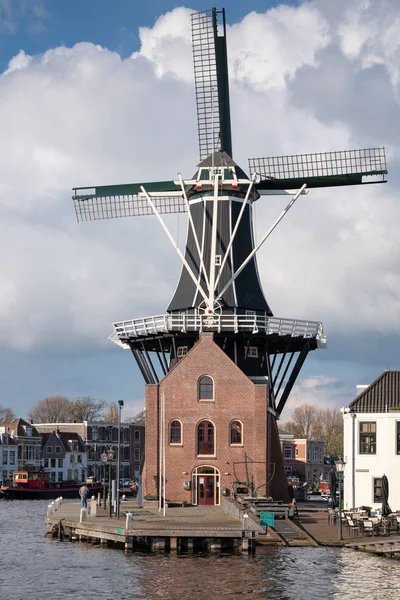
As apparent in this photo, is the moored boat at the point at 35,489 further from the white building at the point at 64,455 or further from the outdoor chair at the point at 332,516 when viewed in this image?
the outdoor chair at the point at 332,516

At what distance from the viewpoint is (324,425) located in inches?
6924

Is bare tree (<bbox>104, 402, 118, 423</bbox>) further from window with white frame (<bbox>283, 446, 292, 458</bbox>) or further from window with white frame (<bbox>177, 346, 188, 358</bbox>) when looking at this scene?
window with white frame (<bbox>177, 346, 188, 358</bbox>)

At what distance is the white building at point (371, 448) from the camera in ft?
182

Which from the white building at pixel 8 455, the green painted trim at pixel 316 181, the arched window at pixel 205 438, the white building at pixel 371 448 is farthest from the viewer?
the white building at pixel 8 455

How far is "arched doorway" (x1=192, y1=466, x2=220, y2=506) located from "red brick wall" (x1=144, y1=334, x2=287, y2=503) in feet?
1.04

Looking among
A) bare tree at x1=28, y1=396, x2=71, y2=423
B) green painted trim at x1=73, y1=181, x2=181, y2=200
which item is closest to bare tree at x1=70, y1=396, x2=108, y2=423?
bare tree at x1=28, y1=396, x2=71, y2=423

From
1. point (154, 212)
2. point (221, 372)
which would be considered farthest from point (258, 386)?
point (154, 212)

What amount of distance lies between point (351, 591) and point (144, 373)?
35.8m

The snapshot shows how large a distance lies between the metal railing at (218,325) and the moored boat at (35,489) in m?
52.6

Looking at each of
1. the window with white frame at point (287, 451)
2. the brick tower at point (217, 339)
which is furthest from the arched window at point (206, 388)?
the window with white frame at point (287, 451)

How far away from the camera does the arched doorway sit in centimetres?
6350

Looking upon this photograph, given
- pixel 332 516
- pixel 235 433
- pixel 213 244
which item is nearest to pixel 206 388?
pixel 235 433

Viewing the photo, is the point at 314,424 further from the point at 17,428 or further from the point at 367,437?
the point at 367,437

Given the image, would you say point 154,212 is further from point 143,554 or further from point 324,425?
point 324,425
